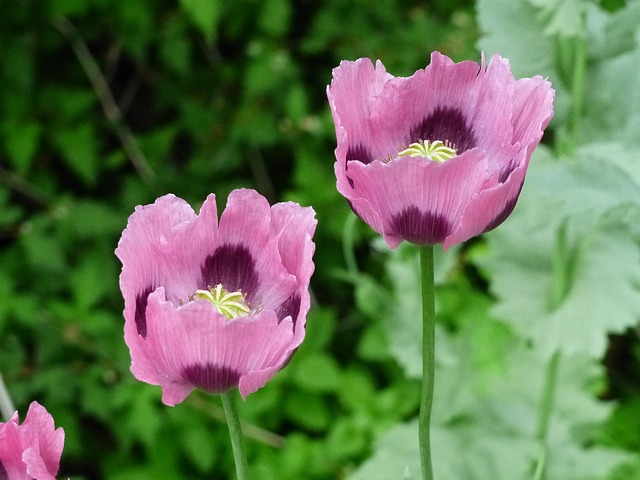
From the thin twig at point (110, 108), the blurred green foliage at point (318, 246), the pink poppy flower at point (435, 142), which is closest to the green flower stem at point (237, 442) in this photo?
the pink poppy flower at point (435, 142)

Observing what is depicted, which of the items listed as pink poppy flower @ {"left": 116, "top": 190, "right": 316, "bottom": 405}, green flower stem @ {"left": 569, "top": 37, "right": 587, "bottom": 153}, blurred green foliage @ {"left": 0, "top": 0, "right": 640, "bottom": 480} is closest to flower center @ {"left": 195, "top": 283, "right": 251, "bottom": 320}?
pink poppy flower @ {"left": 116, "top": 190, "right": 316, "bottom": 405}

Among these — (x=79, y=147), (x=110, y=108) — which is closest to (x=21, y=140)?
(x=79, y=147)

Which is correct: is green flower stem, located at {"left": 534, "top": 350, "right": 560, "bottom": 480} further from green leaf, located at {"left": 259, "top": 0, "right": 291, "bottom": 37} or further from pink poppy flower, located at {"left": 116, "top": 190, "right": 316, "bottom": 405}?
green leaf, located at {"left": 259, "top": 0, "right": 291, "bottom": 37}

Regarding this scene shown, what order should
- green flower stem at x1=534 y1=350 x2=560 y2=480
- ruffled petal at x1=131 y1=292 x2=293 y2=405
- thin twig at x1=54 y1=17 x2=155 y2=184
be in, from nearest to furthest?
ruffled petal at x1=131 y1=292 x2=293 y2=405 → green flower stem at x1=534 y1=350 x2=560 y2=480 → thin twig at x1=54 y1=17 x2=155 y2=184

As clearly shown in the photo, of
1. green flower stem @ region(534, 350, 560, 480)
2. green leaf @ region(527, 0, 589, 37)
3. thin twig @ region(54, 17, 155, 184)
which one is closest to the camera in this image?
green leaf @ region(527, 0, 589, 37)

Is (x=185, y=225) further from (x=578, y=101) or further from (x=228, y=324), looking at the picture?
(x=578, y=101)

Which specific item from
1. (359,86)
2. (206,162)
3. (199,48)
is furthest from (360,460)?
(359,86)

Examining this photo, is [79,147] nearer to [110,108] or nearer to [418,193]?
[110,108]
